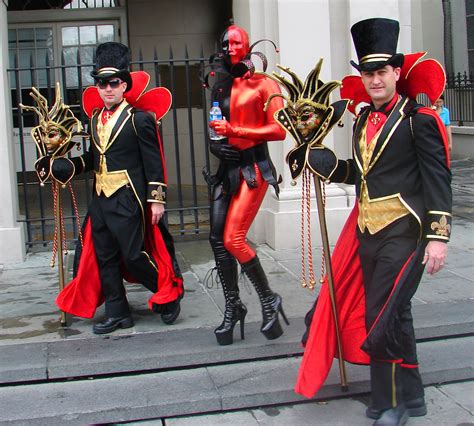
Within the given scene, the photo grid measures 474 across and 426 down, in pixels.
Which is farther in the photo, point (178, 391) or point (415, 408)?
point (178, 391)

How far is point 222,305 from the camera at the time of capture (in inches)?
239

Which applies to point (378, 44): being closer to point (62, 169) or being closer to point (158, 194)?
point (158, 194)

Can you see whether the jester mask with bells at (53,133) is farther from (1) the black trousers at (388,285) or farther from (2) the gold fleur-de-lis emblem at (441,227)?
(2) the gold fleur-de-lis emblem at (441,227)

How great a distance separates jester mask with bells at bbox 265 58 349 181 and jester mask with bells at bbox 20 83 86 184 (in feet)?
6.46

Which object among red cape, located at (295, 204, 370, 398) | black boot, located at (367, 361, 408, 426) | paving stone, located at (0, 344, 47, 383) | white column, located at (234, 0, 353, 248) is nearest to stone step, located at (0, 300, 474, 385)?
paving stone, located at (0, 344, 47, 383)

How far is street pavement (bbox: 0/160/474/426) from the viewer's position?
435cm

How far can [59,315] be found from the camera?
5969 millimetres

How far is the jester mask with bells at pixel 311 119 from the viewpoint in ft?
13.6

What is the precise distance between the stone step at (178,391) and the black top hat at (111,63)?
2023 mm

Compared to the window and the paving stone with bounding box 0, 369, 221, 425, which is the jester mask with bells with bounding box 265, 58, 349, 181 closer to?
the paving stone with bounding box 0, 369, 221, 425

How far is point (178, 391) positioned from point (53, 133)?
6.98 feet

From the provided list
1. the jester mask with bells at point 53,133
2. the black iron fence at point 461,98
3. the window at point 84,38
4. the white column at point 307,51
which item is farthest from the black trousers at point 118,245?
the black iron fence at point 461,98

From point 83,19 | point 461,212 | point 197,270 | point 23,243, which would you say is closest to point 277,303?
point 197,270

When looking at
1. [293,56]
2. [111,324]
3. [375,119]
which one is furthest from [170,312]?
[293,56]
